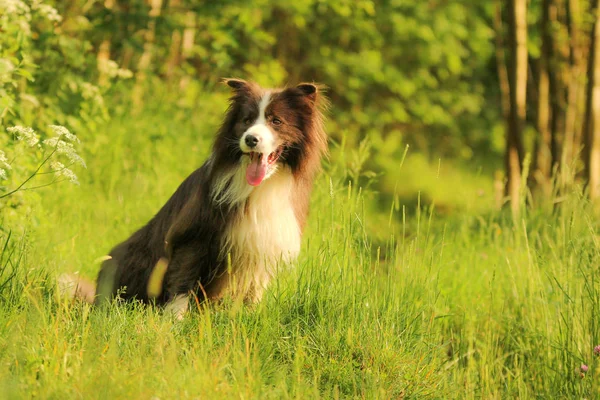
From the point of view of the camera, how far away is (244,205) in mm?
5031

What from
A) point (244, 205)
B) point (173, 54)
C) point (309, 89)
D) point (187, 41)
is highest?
point (187, 41)

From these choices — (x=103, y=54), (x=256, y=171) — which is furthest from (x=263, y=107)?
(x=103, y=54)

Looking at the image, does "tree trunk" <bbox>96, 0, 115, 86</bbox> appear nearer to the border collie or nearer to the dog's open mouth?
the border collie

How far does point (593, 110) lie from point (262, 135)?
574cm

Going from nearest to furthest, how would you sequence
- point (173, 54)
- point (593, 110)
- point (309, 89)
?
1. point (309, 89)
2. point (593, 110)
3. point (173, 54)

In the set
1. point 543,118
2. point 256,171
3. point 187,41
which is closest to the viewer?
point 256,171

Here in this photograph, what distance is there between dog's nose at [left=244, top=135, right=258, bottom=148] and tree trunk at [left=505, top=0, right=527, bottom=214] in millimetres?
5662

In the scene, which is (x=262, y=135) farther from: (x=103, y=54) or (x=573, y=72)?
(x=573, y=72)

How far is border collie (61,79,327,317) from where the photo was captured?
5.01 metres

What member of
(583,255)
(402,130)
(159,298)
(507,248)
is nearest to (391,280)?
(583,255)

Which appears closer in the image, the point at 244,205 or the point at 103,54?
the point at 244,205

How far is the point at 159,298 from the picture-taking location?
5266 mm

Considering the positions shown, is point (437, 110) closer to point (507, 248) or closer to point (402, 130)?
point (402, 130)

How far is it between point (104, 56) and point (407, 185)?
7.46 m
